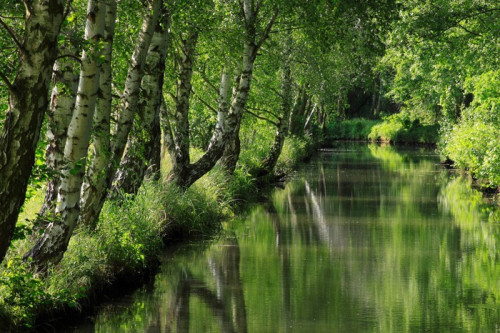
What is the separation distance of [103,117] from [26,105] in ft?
13.8

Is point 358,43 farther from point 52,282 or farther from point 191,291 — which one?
point 52,282

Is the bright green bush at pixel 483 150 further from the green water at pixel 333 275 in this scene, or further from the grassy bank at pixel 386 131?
the grassy bank at pixel 386 131

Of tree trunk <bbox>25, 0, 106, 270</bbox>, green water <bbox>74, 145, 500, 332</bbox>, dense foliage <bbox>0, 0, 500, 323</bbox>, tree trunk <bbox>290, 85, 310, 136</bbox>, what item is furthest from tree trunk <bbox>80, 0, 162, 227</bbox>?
tree trunk <bbox>290, 85, 310, 136</bbox>

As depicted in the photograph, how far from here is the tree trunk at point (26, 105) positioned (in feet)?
21.4

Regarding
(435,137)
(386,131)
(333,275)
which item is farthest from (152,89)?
(386,131)

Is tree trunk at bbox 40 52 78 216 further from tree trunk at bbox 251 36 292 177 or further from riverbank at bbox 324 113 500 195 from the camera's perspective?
tree trunk at bbox 251 36 292 177

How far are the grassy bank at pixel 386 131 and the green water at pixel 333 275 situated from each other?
3750 cm

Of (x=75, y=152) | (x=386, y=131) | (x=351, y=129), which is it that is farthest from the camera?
(x=351, y=129)

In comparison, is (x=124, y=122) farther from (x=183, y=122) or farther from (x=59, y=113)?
(x=183, y=122)

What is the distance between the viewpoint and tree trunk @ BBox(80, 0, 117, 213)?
10.2 metres

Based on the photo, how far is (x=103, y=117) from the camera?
35.1 ft

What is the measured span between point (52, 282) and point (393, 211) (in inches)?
561

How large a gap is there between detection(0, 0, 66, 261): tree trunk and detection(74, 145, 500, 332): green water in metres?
3.42

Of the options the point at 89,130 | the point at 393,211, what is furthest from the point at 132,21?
the point at 393,211
